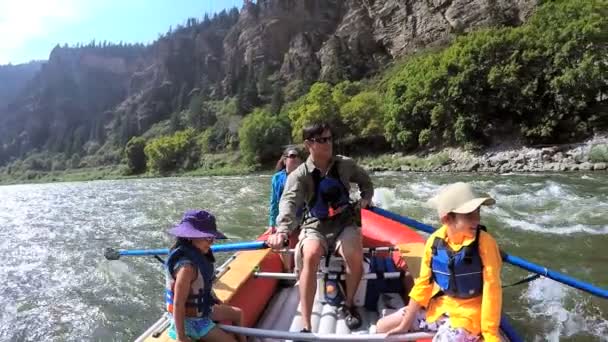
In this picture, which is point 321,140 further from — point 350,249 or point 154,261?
point 154,261

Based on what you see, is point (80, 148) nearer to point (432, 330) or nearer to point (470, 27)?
point (470, 27)

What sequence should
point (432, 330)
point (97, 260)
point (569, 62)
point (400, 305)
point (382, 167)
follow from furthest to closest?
1. point (382, 167)
2. point (569, 62)
3. point (97, 260)
4. point (400, 305)
5. point (432, 330)

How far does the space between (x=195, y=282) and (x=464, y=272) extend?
1.57m

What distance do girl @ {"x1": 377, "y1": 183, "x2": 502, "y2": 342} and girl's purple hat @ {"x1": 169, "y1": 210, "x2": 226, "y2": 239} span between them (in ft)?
4.27

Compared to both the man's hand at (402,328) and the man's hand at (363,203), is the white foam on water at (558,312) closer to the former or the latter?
the man's hand at (363,203)

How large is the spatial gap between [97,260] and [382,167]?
78.9ft

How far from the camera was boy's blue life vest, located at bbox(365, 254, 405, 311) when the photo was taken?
12.1 ft

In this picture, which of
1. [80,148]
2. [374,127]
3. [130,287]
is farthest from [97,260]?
[80,148]

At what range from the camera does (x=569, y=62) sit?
27.4 metres

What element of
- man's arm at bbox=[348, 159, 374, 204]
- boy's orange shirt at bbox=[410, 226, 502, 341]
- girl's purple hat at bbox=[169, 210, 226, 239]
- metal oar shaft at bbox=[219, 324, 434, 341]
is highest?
man's arm at bbox=[348, 159, 374, 204]

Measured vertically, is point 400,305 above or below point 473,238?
below

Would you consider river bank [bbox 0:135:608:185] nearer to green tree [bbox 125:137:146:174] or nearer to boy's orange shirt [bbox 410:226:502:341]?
boy's orange shirt [bbox 410:226:502:341]

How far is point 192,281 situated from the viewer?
2545mm

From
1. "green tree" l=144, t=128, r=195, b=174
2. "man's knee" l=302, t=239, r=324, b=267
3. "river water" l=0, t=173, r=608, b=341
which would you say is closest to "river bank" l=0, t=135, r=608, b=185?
"river water" l=0, t=173, r=608, b=341
